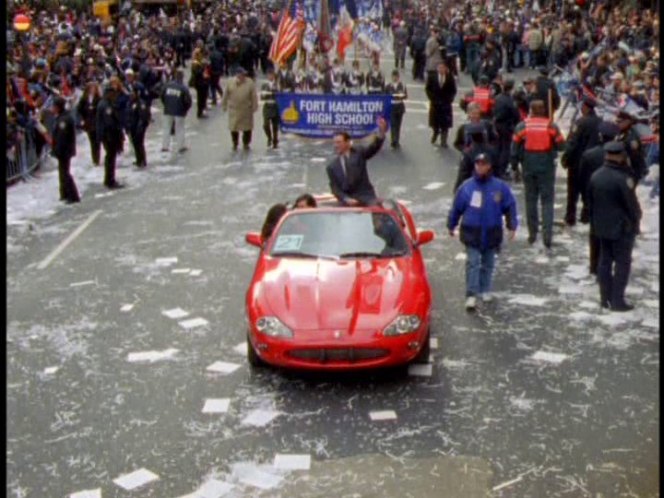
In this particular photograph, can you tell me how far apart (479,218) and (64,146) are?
810cm

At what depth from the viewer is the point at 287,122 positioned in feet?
71.4

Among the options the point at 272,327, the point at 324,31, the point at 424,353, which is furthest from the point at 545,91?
the point at 324,31

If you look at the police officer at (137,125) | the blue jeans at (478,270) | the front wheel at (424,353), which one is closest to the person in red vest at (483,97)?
the police officer at (137,125)

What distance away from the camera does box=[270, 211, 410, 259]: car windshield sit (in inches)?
386

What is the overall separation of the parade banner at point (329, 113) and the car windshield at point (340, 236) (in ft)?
36.0

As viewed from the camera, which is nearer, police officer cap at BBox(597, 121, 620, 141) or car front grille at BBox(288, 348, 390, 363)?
car front grille at BBox(288, 348, 390, 363)

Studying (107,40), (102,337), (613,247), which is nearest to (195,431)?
(102,337)

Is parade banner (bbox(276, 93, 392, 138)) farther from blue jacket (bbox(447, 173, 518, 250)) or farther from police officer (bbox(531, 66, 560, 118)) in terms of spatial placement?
blue jacket (bbox(447, 173, 518, 250))

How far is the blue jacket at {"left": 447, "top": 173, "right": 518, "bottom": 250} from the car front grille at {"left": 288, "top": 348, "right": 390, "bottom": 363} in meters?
2.53

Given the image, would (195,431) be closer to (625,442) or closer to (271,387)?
(271,387)

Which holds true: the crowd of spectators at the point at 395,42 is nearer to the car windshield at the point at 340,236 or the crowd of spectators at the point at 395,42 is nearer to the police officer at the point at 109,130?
the police officer at the point at 109,130

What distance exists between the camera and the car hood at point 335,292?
8727mm

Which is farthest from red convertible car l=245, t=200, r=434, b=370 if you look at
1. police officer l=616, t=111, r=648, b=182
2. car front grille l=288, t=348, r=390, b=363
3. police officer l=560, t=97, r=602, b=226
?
police officer l=560, t=97, r=602, b=226

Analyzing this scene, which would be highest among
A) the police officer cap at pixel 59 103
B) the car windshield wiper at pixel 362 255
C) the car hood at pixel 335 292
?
the police officer cap at pixel 59 103
